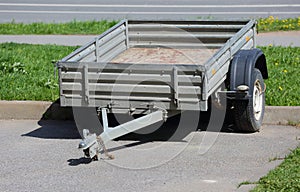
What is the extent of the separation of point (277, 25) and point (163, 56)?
5.54m

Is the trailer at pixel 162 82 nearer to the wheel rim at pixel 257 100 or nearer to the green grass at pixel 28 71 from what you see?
the wheel rim at pixel 257 100

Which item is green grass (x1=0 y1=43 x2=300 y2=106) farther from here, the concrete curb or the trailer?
the trailer

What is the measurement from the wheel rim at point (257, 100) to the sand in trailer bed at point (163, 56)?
0.90 metres

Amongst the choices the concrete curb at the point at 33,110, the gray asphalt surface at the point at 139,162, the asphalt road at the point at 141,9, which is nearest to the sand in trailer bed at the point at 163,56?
the concrete curb at the point at 33,110

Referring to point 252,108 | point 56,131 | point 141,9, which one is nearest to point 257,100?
point 252,108

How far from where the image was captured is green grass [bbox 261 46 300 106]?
9242 mm

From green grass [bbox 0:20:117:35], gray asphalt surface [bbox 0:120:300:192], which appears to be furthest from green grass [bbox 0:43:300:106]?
green grass [bbox 0:20:117:35]

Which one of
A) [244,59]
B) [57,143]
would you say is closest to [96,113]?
[57,143]

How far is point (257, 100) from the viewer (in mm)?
8703

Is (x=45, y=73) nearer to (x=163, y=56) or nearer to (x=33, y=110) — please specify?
(x=33, y=110)

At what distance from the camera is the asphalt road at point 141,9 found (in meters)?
17.9

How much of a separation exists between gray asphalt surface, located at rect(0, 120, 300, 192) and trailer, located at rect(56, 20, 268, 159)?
275 millimetres

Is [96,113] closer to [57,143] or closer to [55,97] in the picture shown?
[57,143]

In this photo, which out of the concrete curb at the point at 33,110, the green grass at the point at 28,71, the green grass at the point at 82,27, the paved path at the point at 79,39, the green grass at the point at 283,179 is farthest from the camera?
the green grass at the point at 82,27
